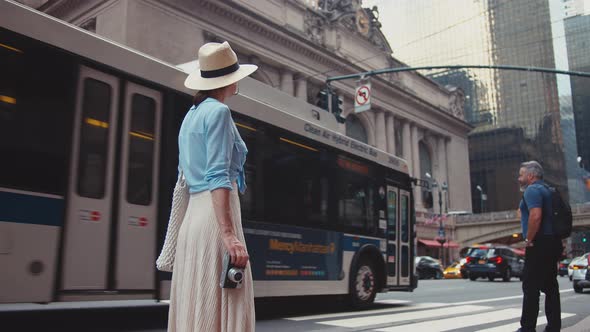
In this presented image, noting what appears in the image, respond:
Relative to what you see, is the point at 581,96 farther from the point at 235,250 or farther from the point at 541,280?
the point at 235,250

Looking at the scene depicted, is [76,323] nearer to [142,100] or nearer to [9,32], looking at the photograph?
[142,100]

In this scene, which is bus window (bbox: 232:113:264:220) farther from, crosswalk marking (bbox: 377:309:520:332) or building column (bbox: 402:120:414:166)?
building column (bbox: 402:120:414:166)

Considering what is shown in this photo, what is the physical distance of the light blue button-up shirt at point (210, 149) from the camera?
2623 millimetres

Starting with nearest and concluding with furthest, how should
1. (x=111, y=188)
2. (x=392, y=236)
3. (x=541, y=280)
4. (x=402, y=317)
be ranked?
(x=541, y=280), (x=111, y=188), (x=402, y=317), (x=392, y=236)

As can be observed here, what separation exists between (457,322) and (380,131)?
149ft

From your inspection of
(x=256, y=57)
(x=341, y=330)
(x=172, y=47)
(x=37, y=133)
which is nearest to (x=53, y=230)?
(x=37, y=133)

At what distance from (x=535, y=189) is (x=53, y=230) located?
15.8 ft

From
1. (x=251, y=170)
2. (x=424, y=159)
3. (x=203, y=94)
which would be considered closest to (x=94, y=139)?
(x=251, y=170)

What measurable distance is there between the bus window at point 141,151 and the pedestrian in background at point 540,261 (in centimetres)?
420

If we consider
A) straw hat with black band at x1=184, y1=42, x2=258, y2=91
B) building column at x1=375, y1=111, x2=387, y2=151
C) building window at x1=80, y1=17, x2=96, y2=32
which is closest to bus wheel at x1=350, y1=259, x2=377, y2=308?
straw hat with black band at x1=184, y1=42, x2=258, y2=91

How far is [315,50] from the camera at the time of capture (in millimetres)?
43969

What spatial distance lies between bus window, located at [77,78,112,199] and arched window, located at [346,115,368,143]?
142 ft

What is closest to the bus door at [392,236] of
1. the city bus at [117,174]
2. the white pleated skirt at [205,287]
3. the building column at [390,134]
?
the city bus at [117,174]

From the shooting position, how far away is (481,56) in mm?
82938
